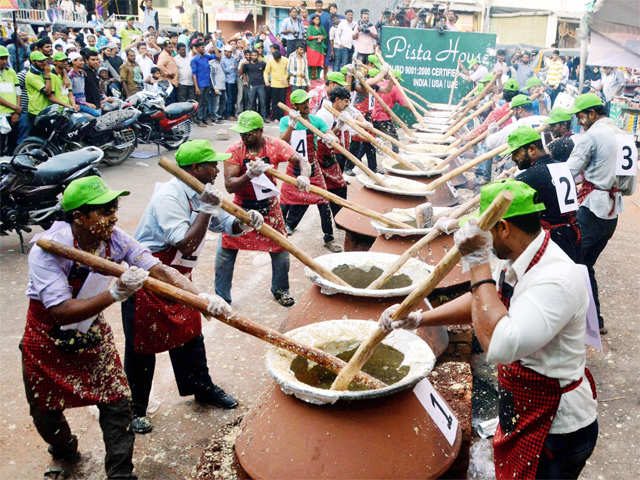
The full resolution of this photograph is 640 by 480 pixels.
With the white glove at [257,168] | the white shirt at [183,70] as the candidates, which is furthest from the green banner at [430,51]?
the white glove at [257,168]

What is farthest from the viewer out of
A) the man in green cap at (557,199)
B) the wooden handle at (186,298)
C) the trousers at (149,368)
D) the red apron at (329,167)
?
the red apron at (329,167)

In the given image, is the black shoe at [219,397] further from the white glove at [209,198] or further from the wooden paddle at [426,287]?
the wooden paddle at [426,287]

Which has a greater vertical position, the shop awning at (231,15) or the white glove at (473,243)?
the shop awning at (231,15)

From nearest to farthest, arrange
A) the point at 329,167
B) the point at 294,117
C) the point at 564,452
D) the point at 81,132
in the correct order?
the point at 564,452 < the point at 294,117 < the point at 329,167 < the point at 81,132

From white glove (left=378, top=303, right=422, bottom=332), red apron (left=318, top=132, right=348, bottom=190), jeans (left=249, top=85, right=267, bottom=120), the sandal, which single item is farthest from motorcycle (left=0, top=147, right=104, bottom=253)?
jeans (left=249, top=85, right=267, bottom=120)

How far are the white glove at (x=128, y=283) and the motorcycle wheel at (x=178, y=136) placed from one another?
922 cm

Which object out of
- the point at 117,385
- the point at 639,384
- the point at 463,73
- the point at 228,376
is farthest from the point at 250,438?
the point at 463,73

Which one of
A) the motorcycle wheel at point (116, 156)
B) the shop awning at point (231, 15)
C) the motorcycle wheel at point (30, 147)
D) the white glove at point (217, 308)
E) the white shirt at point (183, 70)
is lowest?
the motorcycle wheel at point (116, 156)

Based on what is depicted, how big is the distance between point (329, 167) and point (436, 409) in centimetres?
494

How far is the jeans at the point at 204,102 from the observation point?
14.8m

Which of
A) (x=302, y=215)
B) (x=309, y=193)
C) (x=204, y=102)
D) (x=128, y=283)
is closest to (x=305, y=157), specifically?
(x=309, y=193)

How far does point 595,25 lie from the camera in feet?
34.3

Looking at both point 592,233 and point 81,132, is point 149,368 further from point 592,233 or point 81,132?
point 81,132

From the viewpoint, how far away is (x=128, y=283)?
271cm
